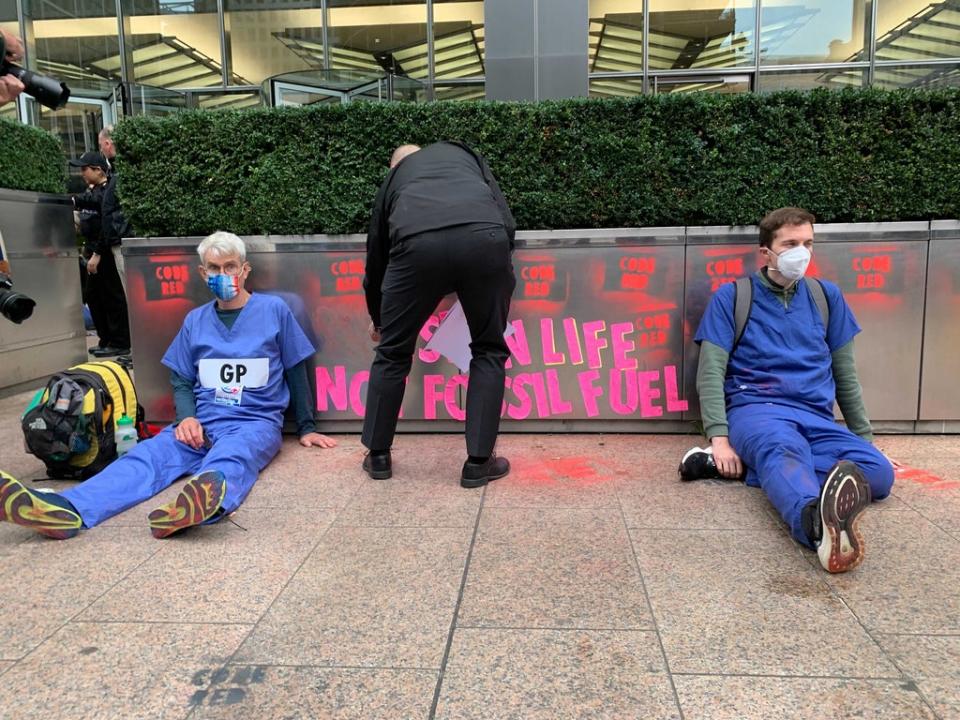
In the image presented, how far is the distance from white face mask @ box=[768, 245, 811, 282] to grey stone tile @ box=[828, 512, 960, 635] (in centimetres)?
118

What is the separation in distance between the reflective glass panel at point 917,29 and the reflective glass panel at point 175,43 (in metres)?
10.3

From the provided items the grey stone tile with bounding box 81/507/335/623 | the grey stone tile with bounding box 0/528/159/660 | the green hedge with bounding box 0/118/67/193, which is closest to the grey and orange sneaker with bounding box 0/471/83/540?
the grey stone tile with bounding box 0/528/159/660

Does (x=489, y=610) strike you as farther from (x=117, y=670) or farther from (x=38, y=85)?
(x=38, y=85)

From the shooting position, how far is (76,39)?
13039 millimetres

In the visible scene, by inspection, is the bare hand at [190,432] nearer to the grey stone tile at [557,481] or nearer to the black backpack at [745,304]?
the grey stone tile at [557,481]

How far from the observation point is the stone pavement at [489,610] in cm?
194

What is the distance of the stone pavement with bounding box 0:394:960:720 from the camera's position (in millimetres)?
1940

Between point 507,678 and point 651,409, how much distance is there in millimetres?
2715

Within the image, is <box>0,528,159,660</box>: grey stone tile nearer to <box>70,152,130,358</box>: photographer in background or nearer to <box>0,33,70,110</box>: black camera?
<box>0,33,70,110</box>: black camera

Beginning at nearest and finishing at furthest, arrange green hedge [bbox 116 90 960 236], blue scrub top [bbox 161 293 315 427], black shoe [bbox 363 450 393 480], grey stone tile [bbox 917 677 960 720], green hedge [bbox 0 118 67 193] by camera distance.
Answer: grey stone tile [bbox 917 677 960 720]
black shoe [bbox 363 450 393 480]
blue scrub top [bbox 161 293 315 427]
green hedge [bbox 116 90 960 236]
green hedge [bbox 0 118 67 193]

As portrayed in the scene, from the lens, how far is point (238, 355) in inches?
157

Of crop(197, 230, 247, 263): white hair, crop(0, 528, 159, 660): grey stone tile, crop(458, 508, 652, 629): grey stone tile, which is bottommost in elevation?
crop(0, 528, 159, 660): grey stone tile

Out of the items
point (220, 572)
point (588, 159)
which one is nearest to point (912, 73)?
point (588, 159)

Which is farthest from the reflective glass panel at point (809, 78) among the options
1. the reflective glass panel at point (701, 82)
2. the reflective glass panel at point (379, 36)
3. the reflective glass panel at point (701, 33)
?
the reflective glass panel at point (379, 36)
